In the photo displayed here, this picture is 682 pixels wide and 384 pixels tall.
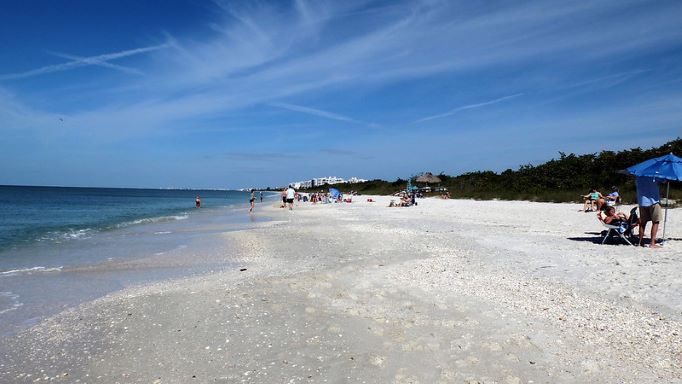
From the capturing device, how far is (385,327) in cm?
496

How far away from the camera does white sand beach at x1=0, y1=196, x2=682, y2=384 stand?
387cm

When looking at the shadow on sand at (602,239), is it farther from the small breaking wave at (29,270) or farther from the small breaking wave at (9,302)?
the small breaking wave at (29,270)

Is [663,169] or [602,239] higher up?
[663,169]

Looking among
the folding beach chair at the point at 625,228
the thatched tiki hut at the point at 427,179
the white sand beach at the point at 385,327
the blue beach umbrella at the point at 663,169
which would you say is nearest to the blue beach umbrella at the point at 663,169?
the blue beach umbrella at the point at 663,169

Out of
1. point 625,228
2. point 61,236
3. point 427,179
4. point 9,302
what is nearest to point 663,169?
point 625,228

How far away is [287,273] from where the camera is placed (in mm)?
8078

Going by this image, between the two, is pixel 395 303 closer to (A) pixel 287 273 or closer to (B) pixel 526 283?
(B) pixel 526 283

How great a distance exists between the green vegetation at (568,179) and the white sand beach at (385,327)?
22.6 metres

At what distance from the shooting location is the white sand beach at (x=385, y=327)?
12.7 feet

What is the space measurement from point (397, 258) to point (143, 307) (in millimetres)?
5155

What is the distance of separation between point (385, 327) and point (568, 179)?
3552cm

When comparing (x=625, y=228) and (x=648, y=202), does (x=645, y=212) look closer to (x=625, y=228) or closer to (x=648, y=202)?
(x=648, y=202)

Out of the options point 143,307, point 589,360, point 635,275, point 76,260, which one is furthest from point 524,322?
point 76,260

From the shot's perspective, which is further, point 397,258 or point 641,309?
point 397,258
